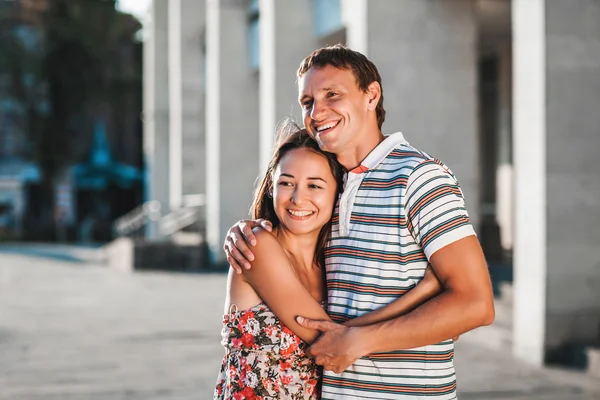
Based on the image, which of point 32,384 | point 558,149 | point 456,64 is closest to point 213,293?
point 456,64

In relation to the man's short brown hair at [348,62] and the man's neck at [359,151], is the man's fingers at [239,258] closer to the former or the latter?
the man's neck at [359,151]

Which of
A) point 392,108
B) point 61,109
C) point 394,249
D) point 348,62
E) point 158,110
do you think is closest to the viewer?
point 394,249

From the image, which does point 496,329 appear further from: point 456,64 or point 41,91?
point 41,91

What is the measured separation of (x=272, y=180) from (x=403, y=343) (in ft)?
2.63

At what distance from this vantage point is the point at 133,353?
7.92m

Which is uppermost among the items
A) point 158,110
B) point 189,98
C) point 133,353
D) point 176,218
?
point 158,110

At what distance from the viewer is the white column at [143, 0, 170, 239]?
26.4 m

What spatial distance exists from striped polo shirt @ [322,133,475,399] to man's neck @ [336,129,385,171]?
0.23ft

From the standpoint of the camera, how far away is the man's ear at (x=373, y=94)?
2477mm

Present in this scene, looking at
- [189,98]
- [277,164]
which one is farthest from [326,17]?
[277,164]

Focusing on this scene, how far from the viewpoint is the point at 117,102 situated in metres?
41.9

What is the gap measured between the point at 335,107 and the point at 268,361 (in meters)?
0.84

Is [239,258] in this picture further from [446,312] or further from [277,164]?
[446,312]

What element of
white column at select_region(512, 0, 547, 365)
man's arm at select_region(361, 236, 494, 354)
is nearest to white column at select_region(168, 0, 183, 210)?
white column at select_region(512, 0, 547, 365)
